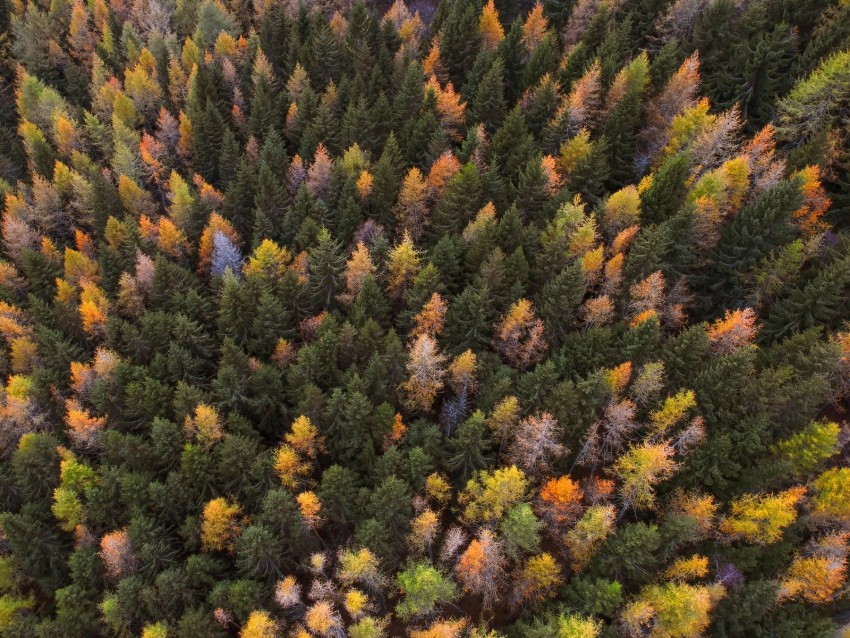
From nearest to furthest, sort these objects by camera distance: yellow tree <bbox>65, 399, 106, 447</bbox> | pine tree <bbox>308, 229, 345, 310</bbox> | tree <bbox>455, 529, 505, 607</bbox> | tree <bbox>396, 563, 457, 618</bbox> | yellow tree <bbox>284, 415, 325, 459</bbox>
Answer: tree <bbox>396, 563, 457, 618</bbox> < tree <bbox>455, 529, 505, 607</bbox> < yellow tree <bbox>284, 415, 325, 459</bbox> < yellow tree <bbox>65, 399, 106, 447</bbox> < pine tree <bbox>308, 229, 345, 310</bbox>

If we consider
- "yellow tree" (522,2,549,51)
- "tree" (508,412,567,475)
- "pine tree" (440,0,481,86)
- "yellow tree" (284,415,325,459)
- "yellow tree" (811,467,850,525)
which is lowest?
"yellow tree" (284,415,325,459)

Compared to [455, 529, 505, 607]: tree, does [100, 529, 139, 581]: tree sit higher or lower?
lower

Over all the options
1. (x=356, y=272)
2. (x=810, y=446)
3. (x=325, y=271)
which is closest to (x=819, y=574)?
(x=810, y=446)

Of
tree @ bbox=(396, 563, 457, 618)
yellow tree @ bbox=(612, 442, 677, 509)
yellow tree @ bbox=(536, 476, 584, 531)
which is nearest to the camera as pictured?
tree @ bbox=(396, 563, 457, 618)

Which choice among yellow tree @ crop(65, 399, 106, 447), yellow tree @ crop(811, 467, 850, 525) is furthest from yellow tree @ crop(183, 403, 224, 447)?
yellow tree @ crop(811, 467, 850, 525)

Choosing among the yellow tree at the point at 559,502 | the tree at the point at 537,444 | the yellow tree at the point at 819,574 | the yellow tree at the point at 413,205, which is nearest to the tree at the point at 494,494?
the tree at the point at 537,444

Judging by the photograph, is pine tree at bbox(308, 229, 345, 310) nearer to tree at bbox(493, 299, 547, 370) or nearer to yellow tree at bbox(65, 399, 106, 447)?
tree at bbox(493, 299, 547, 370)

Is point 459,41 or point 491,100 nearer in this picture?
point 491,100

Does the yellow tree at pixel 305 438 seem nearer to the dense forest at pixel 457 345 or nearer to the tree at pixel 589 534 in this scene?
the dense forest at pixel 457 345

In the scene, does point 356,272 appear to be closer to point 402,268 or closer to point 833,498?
point 402,268

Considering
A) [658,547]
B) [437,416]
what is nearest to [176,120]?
[437,416]
